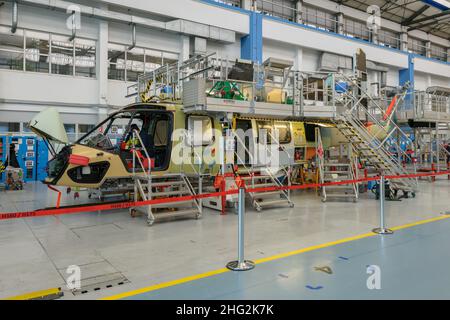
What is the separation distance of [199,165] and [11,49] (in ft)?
36.1

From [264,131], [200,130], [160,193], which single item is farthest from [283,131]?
[160,193]

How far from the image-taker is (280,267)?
3.97 metres

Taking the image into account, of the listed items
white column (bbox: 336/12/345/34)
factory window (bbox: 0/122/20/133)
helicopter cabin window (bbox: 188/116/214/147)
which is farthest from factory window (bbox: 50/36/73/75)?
white column (bbox: 336/12/345/34)

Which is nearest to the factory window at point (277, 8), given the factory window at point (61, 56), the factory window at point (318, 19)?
the factory window at point (318, 19)

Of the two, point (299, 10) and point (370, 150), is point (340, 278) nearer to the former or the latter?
point (370, 150)

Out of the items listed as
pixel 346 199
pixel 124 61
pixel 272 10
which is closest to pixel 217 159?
pixel 346 199

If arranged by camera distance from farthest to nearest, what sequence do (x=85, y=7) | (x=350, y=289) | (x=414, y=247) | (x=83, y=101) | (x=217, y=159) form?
(x=83, y=101), (x=85, y=7), (x=217, y=159), (x=414, y=247), (x=350, y=289)

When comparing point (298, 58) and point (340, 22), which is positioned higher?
point (340, 22)

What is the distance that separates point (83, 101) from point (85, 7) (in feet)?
12.5

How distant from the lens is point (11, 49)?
1326 cm

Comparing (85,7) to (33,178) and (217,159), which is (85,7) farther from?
(217,159)

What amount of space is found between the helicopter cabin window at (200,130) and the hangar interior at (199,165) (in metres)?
0.03

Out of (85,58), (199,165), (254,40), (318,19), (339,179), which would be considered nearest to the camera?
(199,165)

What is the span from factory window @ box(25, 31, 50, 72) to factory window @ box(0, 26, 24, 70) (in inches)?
9.6
